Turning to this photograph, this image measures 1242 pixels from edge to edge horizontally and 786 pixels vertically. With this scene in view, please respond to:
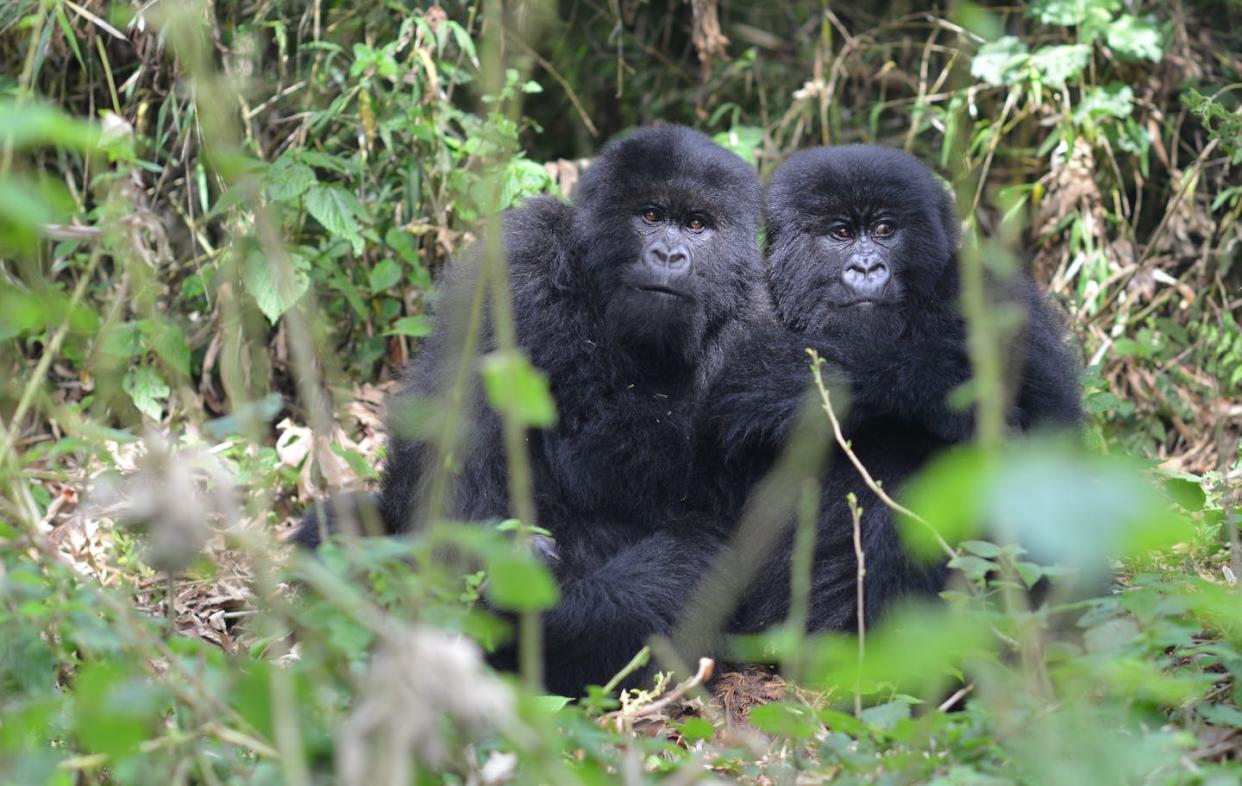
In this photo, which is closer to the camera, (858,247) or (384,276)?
(858,247)

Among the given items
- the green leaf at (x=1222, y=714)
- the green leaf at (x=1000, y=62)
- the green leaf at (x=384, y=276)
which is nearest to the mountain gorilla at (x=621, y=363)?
the green leaf at (x=384, y=276)

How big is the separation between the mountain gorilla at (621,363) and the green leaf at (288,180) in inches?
37.5

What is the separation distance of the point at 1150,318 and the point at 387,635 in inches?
190

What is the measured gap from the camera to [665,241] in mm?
3898

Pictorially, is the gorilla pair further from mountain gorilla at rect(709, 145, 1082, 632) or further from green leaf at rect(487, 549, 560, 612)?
green leaf at rect(487, 549, 560, 612)

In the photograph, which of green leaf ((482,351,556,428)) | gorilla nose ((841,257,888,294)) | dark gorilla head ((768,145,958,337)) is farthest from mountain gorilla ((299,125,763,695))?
green leaf ((482,351,556,428))

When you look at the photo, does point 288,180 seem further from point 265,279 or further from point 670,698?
point 670,698

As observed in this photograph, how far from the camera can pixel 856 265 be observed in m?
4.01

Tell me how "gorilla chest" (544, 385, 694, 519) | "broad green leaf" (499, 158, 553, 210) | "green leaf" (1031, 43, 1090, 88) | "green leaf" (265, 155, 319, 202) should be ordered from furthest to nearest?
1. "green leaf" (1031, 43, 1090, 88)
2. "broad green leaf" (499, 158, 553, 210)
3. "green leaf" (265, 155, 319, 202)
4. "gorilla chest" (544, 385, 694, 519)

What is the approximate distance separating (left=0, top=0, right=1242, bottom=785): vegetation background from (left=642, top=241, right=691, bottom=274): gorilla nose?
0.50 meters

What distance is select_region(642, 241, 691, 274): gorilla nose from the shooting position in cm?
386

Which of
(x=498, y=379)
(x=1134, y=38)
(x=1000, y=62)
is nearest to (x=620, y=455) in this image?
(x=498, y=379)

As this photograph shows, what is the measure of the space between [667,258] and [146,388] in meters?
1.98

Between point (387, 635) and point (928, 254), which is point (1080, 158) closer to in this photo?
point (928, 254)
